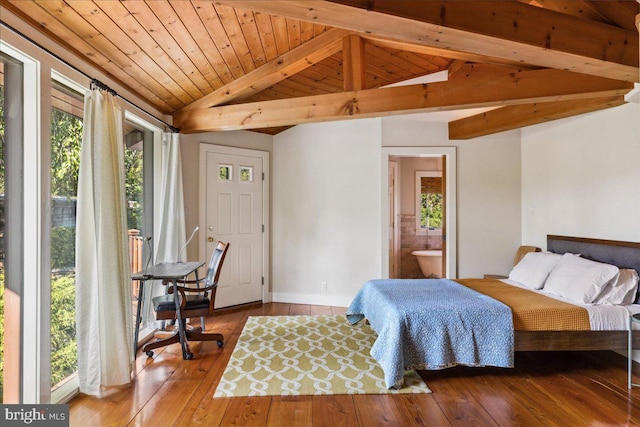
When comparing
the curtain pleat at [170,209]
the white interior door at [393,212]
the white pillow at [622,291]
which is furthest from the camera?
the white interior door at [393,212]

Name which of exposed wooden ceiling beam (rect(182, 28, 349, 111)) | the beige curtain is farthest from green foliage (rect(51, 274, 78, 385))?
exposed wooden ceiling beam (rect(182, 28, 349, 111))

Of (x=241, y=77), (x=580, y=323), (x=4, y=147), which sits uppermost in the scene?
(x=241, y=77)

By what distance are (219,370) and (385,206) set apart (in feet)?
9.29

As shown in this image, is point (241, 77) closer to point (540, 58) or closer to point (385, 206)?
point (385, 206)

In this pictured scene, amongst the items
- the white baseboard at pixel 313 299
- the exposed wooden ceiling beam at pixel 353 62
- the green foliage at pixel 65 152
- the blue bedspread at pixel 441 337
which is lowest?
the white baseboard at pixel 313 299

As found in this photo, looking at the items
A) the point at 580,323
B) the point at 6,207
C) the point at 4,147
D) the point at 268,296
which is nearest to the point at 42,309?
the point at 6,207

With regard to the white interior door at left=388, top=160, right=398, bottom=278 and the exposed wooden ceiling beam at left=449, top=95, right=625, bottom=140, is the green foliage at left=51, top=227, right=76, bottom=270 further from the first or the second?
the white interior door at left=388, top=160, right=398, bottom=278

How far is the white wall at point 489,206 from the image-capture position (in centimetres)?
466

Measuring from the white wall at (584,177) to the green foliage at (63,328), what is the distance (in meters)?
4.45

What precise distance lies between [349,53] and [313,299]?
10.3 feet

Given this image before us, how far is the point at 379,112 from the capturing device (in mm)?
3191

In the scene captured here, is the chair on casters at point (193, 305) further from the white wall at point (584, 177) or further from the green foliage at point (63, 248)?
the white wall at point (584, 177)

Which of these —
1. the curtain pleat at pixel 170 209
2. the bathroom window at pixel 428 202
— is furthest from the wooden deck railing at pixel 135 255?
the bathroom window at pixel 428 202

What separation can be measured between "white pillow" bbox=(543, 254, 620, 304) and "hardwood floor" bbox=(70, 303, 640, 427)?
59 centimetres
